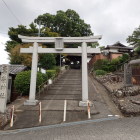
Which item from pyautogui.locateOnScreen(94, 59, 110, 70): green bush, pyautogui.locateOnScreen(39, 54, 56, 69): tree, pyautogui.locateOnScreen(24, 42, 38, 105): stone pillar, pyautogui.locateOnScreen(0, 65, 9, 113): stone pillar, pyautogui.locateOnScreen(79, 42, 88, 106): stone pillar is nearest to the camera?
pyautogui.locateOnScreen(0, 65, 9, 113): stone pillar

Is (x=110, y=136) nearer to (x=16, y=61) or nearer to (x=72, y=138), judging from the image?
(x=72, y=138)

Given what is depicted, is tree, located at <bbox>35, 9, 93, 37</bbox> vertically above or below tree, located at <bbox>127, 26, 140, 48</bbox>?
above

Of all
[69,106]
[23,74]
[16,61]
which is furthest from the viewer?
[16,61]

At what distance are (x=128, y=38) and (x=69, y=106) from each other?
18.4 m

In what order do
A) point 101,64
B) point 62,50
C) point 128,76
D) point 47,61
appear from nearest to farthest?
point 62,50, point 128,76, point 47,61, point 101,64

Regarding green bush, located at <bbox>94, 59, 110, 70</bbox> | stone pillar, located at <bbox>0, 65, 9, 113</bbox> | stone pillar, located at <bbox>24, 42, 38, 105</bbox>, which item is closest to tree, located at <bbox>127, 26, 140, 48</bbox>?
green bush, located at <bbox>94, 59, 110, 70</bbox>

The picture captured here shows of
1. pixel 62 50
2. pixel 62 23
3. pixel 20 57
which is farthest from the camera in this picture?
pixel 62 23

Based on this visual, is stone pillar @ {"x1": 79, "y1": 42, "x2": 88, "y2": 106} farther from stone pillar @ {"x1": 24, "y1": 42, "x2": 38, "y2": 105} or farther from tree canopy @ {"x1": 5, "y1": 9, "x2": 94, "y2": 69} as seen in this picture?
tree canopy @ {"x1": 5, "y1": 9, "x2": 94, "y2": 69}

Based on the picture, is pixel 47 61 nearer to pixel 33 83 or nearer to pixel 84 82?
pixel 33 83

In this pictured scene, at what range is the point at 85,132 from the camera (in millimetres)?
5812

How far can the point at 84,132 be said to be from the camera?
5.82 m

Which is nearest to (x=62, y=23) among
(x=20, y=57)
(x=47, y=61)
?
(x=47, y=61)

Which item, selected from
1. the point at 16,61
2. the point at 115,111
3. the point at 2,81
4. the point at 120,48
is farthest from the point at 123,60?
the point at 2,81

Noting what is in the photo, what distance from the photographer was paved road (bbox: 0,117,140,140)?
17.4 ft
